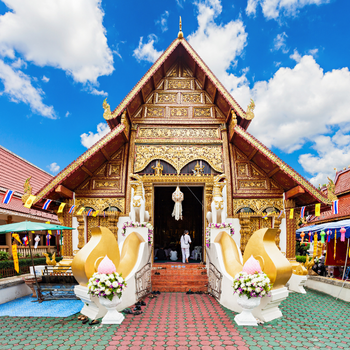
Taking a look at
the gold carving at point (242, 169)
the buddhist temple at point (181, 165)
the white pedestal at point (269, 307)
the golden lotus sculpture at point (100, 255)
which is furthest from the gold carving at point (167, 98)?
the white pedestal at point (269, 307)

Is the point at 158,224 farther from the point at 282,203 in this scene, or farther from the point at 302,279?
the point at 302,279

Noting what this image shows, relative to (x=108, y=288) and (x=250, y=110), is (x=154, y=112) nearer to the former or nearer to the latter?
(x=250, y=110)

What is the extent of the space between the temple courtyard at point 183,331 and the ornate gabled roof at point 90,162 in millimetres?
3198

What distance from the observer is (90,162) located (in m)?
8.05

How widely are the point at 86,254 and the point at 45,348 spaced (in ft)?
5.22

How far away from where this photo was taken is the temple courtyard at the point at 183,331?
3.64m

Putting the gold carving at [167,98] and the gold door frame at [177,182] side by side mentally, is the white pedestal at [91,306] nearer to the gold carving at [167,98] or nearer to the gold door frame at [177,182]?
the gold door frame at [177,182]

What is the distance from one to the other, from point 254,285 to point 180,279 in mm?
3333

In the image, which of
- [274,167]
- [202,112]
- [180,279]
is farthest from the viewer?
[202,112]

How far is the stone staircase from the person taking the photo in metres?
6.95

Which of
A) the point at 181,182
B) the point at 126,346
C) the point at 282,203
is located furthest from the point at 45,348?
the point at 282,203

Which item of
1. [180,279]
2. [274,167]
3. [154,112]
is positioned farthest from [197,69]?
[180,279]

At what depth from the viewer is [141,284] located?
6.04 m

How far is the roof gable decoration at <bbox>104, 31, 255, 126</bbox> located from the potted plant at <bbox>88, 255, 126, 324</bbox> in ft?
16.3
